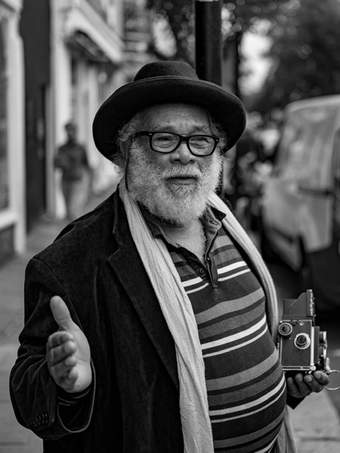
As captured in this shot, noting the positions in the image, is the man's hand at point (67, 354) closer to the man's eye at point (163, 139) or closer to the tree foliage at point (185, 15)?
the man's eye at point (163, 139)

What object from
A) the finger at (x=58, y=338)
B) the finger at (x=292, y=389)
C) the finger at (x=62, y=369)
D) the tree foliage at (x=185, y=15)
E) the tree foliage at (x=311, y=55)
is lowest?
the finger at (x=292, y=389)

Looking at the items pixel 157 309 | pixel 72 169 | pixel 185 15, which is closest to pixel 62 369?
pixel 157 309

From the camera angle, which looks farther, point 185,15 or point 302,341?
point 185,15

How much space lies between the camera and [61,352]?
6.61 feet

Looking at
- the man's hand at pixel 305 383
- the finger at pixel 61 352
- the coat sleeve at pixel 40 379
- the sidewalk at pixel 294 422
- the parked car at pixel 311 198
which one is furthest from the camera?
the parked car at pixel 311 198

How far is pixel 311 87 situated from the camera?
29062mm

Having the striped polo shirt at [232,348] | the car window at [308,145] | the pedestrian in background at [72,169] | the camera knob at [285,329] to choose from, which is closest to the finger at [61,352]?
the striped polo shirt at [232,348]

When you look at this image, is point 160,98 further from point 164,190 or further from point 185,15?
point 185,15

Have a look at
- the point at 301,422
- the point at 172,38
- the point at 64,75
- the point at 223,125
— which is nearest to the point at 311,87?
the point at 64,75

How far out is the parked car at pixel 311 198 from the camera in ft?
23.8

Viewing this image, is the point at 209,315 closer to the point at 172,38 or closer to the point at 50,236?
the point at 172,38

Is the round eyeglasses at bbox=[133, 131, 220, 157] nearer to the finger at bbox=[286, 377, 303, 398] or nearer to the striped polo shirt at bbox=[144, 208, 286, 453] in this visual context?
the striped polo shirt at bbox=[144, 208, 286, 453]

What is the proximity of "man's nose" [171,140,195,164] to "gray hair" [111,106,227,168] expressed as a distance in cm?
13

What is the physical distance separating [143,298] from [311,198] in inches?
226
